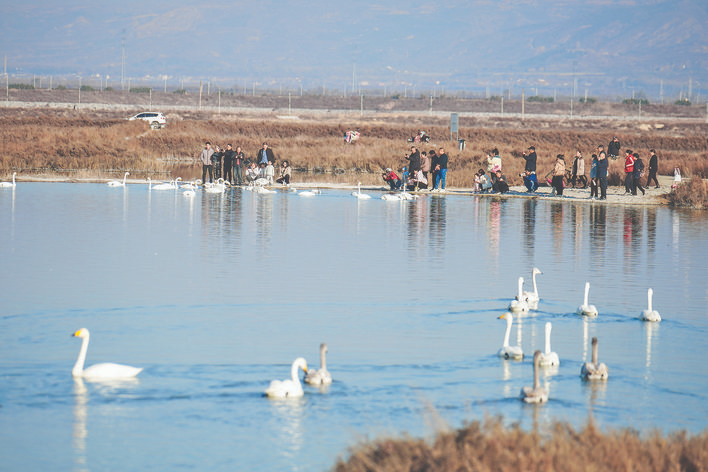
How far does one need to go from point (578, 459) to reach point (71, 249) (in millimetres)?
17279

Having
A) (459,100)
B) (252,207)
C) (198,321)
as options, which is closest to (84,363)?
(198,321)

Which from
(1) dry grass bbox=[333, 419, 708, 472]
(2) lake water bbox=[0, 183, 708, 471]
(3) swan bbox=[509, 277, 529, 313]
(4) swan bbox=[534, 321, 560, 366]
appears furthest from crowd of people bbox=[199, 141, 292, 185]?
(1) dry grass bbox=[333, 419, 708, 472]

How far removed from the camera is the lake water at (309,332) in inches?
436

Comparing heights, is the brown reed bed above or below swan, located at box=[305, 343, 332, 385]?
above

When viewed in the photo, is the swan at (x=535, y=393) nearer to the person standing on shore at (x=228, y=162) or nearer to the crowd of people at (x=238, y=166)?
the crowd of people at (x=238, y=166)

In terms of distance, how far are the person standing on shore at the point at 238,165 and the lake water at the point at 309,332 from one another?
39.4 ft

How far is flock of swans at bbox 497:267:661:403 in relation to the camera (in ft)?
39.2

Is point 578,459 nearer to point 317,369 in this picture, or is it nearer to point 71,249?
point 317,369

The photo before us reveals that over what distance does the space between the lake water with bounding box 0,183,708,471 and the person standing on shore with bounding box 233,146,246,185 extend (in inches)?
473

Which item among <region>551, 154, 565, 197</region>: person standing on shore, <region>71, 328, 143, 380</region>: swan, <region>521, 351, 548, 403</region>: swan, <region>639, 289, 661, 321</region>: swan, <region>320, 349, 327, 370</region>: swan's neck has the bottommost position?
<region>521, 351, 548, 403</region>: swan

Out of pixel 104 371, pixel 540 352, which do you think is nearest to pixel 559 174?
pixel 540 352

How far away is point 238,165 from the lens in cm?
4175

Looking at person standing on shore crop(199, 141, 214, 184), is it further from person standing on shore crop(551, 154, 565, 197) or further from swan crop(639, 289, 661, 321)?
swan crop(639, 289, 661, 321)

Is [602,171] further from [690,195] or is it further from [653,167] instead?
[653,167]
